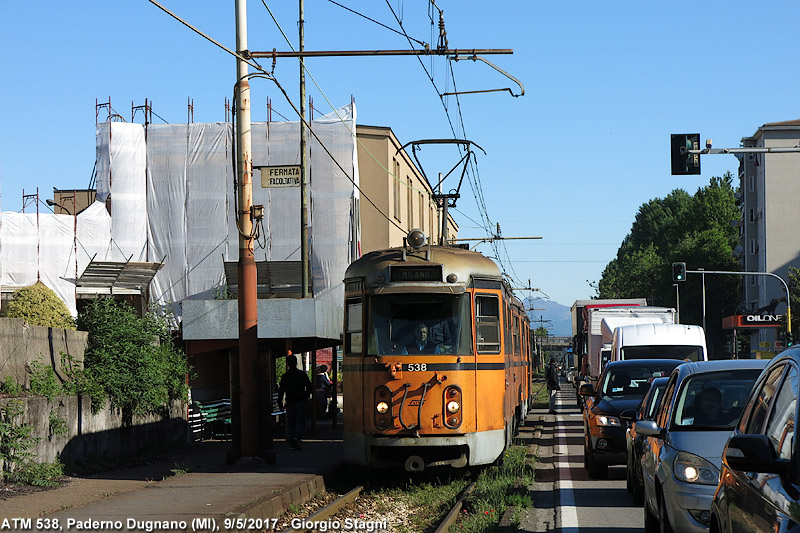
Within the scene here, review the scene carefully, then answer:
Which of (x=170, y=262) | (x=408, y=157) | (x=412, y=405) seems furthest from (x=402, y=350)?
(x=408, y=157)

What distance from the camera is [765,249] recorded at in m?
86.1

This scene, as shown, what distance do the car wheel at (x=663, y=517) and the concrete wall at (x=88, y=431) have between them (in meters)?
8.96

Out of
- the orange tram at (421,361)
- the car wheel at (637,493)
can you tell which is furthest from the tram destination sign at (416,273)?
the car wheel at (637,493)

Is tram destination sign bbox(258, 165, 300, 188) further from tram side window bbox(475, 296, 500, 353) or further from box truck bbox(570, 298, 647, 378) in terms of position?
box truck bbox(570, 298, 647, 378)

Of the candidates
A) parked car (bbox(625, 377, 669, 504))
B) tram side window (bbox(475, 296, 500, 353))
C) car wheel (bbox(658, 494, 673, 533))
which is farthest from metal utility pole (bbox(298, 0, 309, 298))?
car wheel (bbox(658, 494, 673, 533))

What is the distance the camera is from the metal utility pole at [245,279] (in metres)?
16.8

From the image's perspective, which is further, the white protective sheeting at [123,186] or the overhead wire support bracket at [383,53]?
the white protective sheeting at [123,186]

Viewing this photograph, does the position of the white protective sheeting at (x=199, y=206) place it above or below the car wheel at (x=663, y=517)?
above

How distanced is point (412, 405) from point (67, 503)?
4.92m

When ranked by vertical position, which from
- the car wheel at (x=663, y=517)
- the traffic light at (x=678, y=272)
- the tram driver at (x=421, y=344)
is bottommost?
the car wheel at (x=663, y=517)

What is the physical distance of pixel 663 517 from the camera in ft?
29.2

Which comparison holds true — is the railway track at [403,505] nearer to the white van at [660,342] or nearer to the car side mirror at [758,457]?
the car side mirror at [758,457]

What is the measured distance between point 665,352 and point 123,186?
25971mm

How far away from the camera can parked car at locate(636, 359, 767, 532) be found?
8.34m
